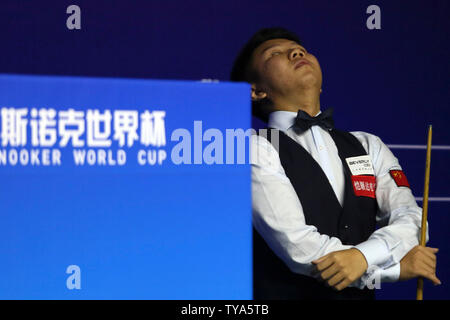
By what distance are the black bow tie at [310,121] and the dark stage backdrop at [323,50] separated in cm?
100

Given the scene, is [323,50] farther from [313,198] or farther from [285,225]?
[285,225]

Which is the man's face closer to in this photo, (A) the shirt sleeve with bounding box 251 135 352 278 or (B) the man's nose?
(B) the man's nose

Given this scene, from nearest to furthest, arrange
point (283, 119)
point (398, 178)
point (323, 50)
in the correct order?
point (398, 178)
point (283, 119)
point (323, 50)

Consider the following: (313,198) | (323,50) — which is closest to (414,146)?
(323,50)

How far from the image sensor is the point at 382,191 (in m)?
1.71

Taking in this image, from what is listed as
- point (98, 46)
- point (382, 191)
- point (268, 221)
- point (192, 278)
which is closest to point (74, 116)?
point (192, 278)

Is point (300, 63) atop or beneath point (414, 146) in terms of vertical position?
atop

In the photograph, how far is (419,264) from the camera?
1514 millimetres

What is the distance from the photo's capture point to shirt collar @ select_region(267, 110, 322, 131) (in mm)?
1818

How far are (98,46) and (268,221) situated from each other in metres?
1.45

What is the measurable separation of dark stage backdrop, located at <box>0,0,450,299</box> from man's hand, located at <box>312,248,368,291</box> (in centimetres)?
141

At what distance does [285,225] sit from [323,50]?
4.77 ft

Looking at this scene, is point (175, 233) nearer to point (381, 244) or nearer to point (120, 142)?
point (120, 142)

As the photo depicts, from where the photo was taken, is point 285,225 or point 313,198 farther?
point 313,198
